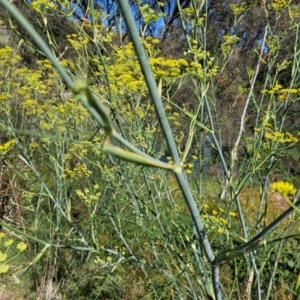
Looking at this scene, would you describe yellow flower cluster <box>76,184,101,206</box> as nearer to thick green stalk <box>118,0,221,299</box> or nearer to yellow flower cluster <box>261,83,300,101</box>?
yellow flower cluster <box>261,83,300,101</box>

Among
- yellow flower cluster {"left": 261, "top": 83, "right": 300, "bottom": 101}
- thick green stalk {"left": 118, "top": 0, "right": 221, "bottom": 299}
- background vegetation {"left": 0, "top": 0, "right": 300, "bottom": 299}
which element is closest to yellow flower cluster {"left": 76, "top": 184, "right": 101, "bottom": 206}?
background vegetation {"left": 0, "top": 0, "right": 300, "bottom": 299}

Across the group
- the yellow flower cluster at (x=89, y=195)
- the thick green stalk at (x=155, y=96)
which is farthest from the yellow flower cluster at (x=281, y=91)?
the thick green stalk at (x=155, y=96)

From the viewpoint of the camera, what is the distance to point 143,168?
7.64 feet

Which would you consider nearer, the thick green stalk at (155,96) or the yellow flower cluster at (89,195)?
the thick green stalk at (155,96)

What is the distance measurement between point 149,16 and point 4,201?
11.3 feet

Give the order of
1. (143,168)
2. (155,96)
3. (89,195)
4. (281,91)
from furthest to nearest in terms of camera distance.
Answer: (89,195) < (143,168) < (281,91) < (155,96)

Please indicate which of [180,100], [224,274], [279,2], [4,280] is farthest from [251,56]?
[4,280]

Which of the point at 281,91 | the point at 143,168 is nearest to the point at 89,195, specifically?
the point at 143,168

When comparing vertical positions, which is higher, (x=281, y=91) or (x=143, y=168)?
(x=281, y=91)

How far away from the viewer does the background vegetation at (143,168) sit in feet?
6.27

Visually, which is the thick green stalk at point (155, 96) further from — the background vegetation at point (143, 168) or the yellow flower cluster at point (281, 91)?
the yellow flower cluster at point (281, 91)

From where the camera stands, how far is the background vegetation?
1910 mm

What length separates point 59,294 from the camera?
3721mm

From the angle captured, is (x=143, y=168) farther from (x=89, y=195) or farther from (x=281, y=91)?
(x=281, y=91)
